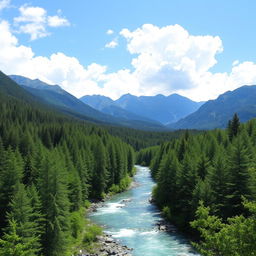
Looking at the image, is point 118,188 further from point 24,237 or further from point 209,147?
point 24,237

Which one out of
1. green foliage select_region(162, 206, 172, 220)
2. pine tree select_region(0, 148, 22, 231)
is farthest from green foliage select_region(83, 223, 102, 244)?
green foliage select_region(162, 206, 172, 220)

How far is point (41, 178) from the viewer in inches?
1713

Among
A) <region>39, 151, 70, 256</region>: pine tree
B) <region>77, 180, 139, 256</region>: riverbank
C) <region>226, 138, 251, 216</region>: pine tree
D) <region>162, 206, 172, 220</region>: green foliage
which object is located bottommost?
<region>77, 180, 139, 256</region>: riverbank

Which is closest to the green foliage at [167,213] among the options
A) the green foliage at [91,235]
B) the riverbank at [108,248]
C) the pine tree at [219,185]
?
the pine tree at [219,185]

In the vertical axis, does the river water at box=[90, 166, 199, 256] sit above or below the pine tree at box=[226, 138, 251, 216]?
below

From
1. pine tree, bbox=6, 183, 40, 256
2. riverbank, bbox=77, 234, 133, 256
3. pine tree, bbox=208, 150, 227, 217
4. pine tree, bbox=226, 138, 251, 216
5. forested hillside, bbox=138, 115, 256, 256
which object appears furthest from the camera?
pine tree, bbox=208, 150, 227, 217

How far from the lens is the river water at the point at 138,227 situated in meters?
46.0

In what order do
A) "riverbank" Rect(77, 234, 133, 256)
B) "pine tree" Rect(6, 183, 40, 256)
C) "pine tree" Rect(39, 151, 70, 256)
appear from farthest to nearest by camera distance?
"riverbank" Rect(77, 234, 133, 256) < "pine tree" Rect(39, 151, 70, 256) < "pine tree" Rect(6, 183, 40, 256)

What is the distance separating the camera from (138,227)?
5675 centimetres

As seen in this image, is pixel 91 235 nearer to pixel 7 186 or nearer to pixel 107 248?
pixel 107 248

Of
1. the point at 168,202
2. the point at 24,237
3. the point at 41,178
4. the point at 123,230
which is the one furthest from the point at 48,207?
the point at 168,202

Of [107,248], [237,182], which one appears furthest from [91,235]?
[237,182]

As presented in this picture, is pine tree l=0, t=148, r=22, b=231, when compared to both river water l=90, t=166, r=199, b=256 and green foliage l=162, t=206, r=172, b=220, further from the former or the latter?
green foliage l=162, t=206, r=172, b=220

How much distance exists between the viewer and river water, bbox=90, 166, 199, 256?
46.0 metres
